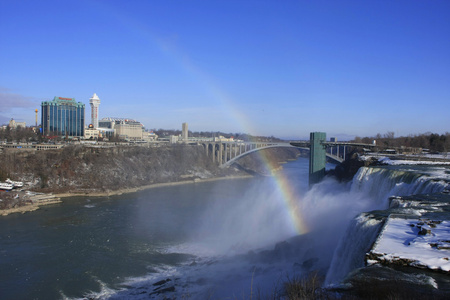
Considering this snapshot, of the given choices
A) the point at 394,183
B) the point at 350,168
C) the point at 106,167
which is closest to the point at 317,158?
the point at 350,168

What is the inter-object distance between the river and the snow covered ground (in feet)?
5.04

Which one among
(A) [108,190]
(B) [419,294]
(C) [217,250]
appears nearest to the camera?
(B) [419,294]

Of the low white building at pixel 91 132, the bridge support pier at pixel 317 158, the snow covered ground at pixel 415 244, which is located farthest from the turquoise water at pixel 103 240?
the low white building at pixel 91 132

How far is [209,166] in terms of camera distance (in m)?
31.5

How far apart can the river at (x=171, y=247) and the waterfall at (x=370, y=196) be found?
232 millimetres

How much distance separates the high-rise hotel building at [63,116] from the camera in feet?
168

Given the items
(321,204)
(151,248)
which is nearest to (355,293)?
(151,248)

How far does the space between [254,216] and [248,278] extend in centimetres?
616

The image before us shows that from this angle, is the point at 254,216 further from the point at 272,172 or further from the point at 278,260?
the point at 272,172

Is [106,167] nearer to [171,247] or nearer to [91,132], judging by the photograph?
[171,247]

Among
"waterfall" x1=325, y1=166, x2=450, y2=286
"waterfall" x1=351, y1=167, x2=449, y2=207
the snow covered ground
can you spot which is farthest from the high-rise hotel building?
the snow covered ground

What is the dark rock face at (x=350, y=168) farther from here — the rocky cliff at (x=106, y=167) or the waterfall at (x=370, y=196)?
the rocky cliff at (x=106, y=167)

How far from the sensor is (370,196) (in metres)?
10.5

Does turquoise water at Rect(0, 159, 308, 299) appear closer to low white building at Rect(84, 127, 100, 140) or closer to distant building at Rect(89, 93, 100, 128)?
low white building at Rect(84, 127, 100, 140)
